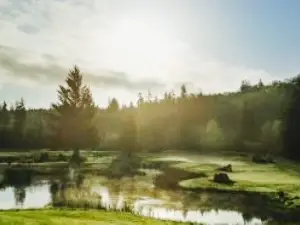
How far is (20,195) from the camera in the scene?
5175 centimetres

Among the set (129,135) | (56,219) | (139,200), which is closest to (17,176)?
(139,200)

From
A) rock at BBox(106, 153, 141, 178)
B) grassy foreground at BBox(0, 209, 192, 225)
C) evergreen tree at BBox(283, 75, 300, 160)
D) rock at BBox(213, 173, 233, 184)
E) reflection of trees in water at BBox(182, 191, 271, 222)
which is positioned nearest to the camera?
grassy foreground at BBox(0, 209, 192, 225)

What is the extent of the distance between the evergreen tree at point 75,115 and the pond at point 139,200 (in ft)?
119

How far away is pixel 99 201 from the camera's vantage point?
47.1 m

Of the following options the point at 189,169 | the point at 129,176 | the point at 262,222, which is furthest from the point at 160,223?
the point at 189,169

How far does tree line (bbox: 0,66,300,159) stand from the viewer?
102 metres

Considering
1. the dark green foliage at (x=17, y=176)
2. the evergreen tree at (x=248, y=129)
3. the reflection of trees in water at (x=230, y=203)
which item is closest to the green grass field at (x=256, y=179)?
the reflection of trees in water at (x=230, y=203)

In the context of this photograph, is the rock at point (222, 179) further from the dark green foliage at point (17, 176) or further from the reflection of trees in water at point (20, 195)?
the dark green foliage at point (17, 176)

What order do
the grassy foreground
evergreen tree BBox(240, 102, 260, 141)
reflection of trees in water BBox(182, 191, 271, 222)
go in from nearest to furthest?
the grassy foreground, reflection of trees in water BBox(182, 191, 271, 222), evergreen tree BBox(240, 102, 260, 141)

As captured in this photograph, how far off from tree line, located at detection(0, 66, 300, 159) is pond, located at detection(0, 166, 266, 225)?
37889 mm

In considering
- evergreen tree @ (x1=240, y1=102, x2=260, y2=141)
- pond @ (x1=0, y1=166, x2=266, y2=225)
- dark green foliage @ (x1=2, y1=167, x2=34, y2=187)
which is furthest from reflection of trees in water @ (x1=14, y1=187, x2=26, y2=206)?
evergreen tree @ (x1=240, y1=102, x2=260, y2=141)

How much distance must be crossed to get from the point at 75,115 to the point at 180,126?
62594 millimetres

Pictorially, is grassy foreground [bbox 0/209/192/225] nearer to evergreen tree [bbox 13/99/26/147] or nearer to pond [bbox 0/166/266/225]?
pond [bbox 0/166/266/225]

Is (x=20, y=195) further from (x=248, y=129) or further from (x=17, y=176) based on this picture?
(x=248, y=129)
